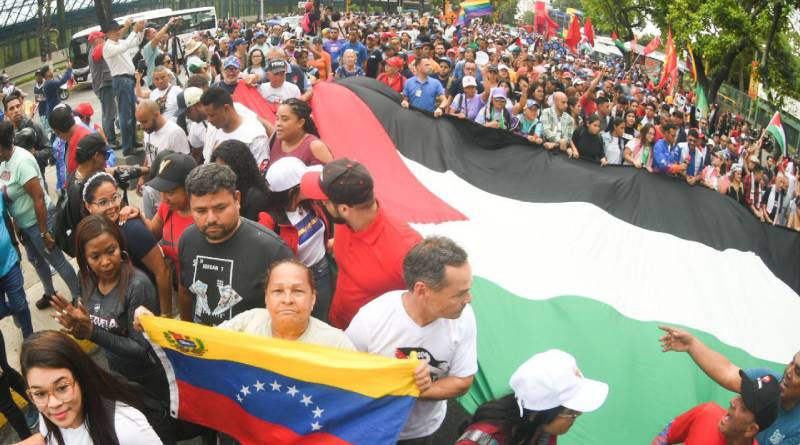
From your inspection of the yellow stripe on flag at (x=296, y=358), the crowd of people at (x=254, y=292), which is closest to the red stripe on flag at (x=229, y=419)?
the crowd of people at (x=254, y=292)

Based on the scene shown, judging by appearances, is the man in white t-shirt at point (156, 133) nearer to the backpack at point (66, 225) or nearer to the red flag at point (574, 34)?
the backpack at point (66, 225)

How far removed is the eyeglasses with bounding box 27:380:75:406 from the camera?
2061mm

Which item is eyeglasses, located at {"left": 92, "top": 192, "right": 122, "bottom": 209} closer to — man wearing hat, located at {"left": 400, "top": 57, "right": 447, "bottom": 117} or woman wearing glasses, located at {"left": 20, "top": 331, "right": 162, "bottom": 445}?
woman wearing glasses, located at {"left": 20, "top": 331, "right": 162, "bottom": 445}

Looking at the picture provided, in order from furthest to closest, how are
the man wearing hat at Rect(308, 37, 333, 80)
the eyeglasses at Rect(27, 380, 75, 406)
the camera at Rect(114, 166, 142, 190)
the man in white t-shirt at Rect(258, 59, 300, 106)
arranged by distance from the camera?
the man wearing hat at Rect(308, 37, 333, 80)
the man in white t-shirt at Rect(258, 59, 300, 106)
the camera at Rect(114, 166, 142, 190)
the eyeglasses at Rect(27, 380, 75, 406)

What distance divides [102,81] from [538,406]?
25.7ft

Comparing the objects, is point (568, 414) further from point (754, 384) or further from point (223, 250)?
point (223, 250)

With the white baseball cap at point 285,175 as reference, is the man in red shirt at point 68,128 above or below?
below

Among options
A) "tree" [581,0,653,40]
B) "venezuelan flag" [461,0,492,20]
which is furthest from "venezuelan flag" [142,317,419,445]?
"tree" [581,0,653,40]

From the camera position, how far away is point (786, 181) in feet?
38.8

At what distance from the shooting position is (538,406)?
2381 millimetres

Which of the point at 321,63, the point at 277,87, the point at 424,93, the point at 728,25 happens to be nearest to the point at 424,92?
the point at 424,93

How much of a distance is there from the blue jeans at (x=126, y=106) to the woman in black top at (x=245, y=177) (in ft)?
16.5

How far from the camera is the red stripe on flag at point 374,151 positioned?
5035 millimetres

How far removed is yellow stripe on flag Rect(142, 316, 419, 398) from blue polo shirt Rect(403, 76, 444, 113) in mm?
5749
